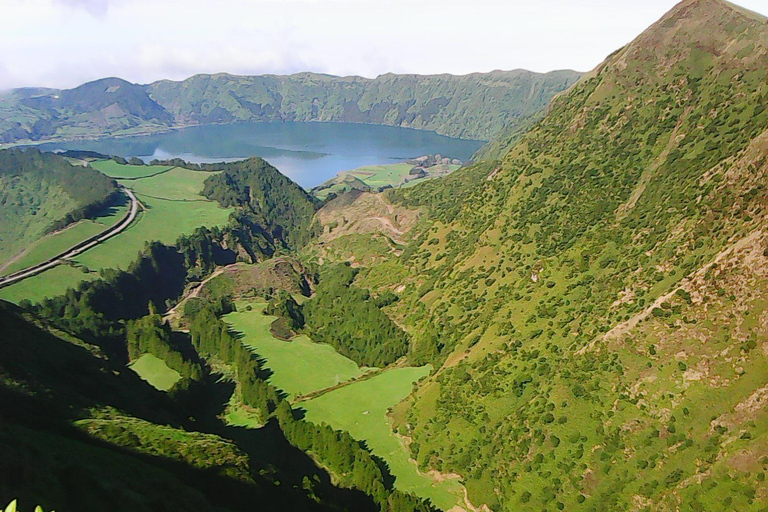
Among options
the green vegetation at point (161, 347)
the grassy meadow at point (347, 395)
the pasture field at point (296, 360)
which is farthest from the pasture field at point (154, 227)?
the grassy meadow at point (347, 395)

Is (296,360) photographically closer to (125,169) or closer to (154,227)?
(154,227)

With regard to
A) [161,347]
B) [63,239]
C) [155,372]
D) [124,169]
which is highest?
[124,169]

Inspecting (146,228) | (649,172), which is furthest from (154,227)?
(649,172)

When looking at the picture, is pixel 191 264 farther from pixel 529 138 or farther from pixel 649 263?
pixel 649 263

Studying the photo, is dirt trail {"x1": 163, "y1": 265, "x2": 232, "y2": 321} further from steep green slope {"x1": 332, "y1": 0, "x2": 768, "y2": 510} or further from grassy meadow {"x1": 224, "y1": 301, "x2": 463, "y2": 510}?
steep green slope {"x1": 332, "y1": 0, "x2": 768, "y2": 510}

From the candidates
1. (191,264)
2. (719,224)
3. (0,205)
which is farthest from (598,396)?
(0,205)

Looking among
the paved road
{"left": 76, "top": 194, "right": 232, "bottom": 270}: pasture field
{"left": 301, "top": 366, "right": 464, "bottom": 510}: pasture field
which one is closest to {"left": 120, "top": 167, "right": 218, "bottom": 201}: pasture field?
{"left": 76, "top": 194, "right": 232, "bottom": 270}: pasture field
